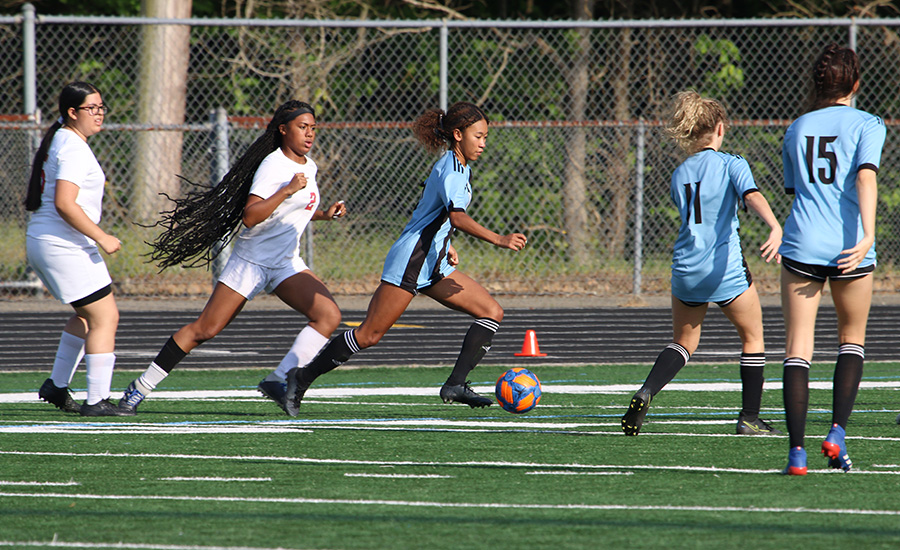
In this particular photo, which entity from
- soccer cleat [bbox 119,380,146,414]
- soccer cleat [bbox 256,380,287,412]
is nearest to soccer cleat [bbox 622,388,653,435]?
soccer cleat [bbox 256,380,287,412]

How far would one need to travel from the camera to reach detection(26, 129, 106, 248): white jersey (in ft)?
24.4

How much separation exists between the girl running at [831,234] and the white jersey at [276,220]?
3.22 m

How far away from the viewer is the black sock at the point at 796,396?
5.31m

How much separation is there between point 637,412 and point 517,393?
1212 mm

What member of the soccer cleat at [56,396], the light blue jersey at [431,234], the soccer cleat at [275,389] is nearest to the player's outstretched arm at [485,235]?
the light blue jersey at [431,234]

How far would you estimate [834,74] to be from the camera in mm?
5418

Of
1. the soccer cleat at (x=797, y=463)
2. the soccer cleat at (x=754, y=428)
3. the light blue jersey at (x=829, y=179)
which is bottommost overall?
the soccer cleat at (x=754, y=428)

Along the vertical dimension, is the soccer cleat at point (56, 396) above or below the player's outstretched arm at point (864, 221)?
below

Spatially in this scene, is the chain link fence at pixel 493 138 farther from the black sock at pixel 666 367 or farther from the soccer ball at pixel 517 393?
the black sock at pixel 666 367

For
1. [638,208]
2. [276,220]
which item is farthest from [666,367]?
[638,208]

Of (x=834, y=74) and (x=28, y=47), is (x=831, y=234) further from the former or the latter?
(x=28, y=47)

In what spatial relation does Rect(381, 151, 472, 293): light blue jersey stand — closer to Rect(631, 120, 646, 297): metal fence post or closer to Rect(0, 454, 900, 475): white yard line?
Rect(0, 454, 900, 475): white yard line

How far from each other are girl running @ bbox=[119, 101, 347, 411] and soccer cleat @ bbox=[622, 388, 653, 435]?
219 centimetres

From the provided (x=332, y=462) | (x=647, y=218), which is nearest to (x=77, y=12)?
(x=647, y=218)
